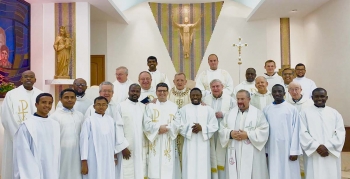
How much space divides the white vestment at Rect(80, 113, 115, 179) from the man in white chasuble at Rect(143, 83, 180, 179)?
0.81 metres

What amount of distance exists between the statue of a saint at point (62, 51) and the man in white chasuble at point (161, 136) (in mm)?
4197

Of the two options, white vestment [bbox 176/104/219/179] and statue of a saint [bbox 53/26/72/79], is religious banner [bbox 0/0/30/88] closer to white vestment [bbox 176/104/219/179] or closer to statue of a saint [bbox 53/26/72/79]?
statue of a saint [bbox 53/26/72/79]

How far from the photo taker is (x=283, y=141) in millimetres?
4887

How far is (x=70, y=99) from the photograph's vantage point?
14.0 ft

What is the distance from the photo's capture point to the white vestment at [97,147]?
4.34 m

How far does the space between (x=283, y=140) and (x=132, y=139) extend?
221cm

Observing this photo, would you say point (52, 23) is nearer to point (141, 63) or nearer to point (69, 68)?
point (69, 68)

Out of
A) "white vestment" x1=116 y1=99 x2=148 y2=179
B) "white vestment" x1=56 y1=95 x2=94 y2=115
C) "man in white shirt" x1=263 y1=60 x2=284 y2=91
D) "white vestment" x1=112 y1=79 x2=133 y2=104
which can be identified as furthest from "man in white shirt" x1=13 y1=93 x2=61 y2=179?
"man in white shirt" x1=263 y1=60 x2=284 y2=91

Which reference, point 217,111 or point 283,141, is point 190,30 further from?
point 283,141

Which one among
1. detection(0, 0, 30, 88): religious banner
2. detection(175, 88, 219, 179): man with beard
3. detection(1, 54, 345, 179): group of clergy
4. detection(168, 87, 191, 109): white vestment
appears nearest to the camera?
detection(1, 54, 345, 179): group of clergy

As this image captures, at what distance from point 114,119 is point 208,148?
59.4 inches

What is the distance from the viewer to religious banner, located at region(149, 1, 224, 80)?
11398mm

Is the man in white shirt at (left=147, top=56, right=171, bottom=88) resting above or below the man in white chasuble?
above

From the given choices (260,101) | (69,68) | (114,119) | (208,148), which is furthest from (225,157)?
(69,68)
